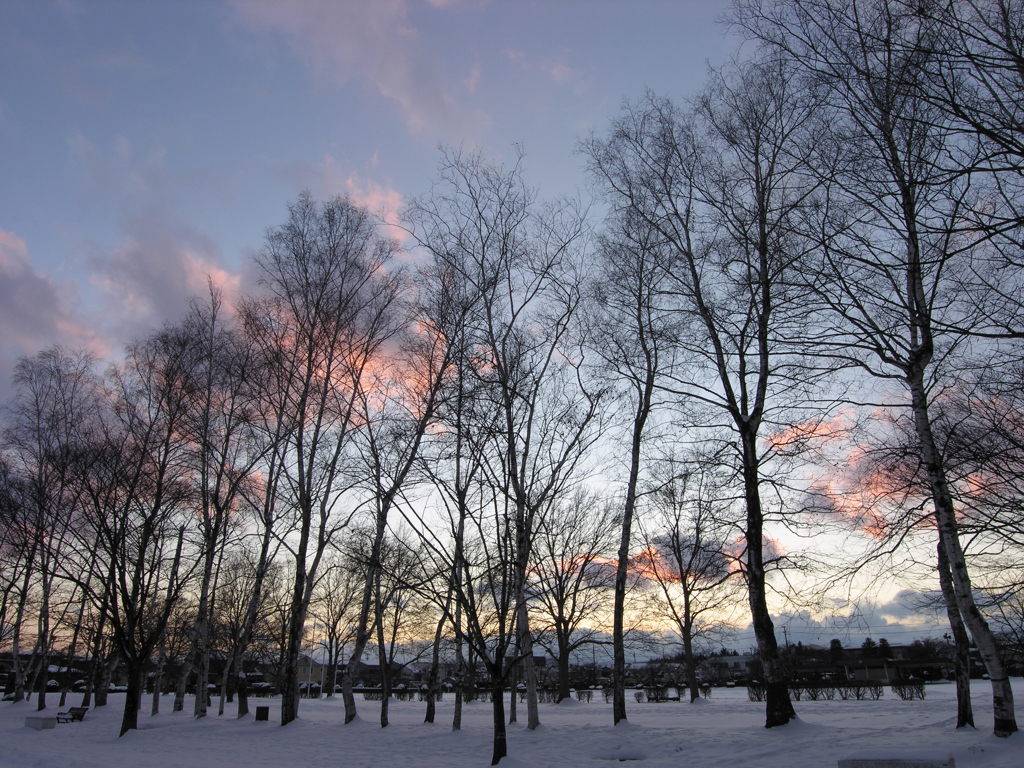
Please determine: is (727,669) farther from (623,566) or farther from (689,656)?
(623,566)

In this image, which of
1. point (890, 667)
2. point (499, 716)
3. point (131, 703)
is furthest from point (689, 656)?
point (890, 667)

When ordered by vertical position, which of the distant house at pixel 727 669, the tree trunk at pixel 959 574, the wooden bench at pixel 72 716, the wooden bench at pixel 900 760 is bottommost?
the distant house at pixel 727 669

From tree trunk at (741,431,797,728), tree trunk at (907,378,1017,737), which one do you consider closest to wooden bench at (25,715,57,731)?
tree trunk at (741,431,797,728)

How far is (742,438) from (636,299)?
14.5 ft

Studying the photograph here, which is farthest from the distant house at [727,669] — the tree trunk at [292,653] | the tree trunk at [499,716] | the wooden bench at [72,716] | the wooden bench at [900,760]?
the wooden bench at [900,760]

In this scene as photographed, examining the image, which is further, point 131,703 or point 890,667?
point 890,667

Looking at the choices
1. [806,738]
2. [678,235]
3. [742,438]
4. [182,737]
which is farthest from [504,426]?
[182,737]

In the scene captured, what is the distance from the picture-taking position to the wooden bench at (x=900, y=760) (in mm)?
6047

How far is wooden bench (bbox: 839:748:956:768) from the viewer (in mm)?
6047

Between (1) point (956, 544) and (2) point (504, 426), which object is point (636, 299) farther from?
(1) point (956, 544)

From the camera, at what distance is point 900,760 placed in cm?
614

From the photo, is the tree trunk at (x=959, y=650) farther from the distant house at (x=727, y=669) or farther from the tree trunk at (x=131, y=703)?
the distant house at (x=727, y=669)

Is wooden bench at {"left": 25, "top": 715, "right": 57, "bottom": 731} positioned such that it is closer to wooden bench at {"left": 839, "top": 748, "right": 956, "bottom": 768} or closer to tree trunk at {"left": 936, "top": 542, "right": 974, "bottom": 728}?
wooden bench at {"left": 839, "top": 748, "right": 956, "bottom": 768}

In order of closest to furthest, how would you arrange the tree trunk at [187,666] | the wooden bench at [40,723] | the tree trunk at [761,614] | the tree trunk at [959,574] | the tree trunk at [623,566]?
1. the tree trunk at [959,574]
2. the tree trunk at [761,614]
3. the tree trunk at [623,566]
4. the wooden bench at [40,723]
5. the tree trunk at [187,666]
